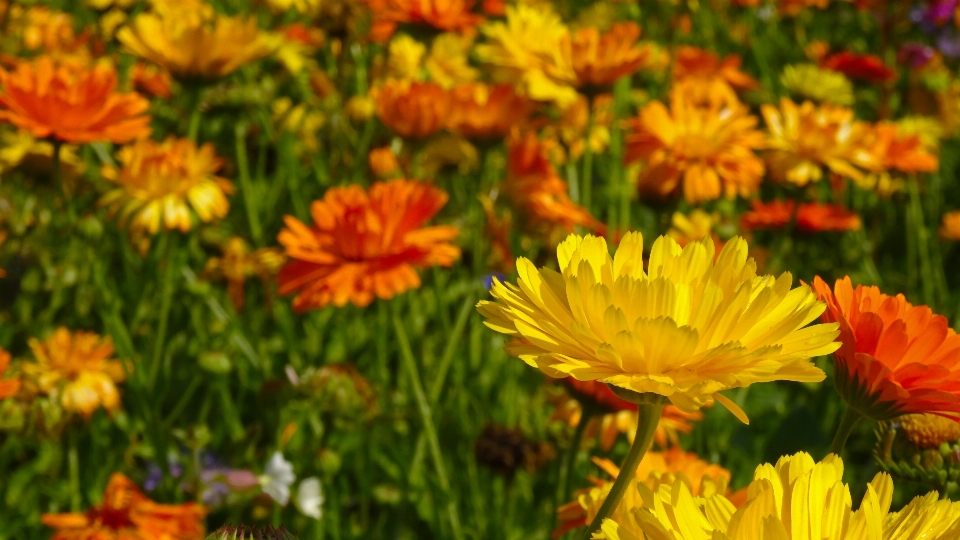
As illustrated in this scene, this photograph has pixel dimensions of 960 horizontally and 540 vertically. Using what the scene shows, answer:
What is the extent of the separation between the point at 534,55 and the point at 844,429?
1.29 meters

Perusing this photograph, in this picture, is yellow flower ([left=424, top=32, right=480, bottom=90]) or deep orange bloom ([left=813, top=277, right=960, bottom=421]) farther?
yellow flower ([left=424, top=32, right=480, bottom=90])

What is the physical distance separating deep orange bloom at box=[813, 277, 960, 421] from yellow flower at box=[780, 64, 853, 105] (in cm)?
205

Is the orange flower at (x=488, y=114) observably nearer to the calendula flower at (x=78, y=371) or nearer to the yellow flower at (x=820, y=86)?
the calendula flower at (x=78, y=371)

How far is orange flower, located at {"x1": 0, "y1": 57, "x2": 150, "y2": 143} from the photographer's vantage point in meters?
1.34

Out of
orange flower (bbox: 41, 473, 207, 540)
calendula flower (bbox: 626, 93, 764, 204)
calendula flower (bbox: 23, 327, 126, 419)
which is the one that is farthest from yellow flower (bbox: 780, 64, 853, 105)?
orange flower (bbox: 41, 473, 207, 540)

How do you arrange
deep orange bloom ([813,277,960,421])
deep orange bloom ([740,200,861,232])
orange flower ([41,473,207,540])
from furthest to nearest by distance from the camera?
deep orange bloom ([740,200,861,232]), orange flower ([41,473,207,540]), deep orange bloom ([813,277,960,421])

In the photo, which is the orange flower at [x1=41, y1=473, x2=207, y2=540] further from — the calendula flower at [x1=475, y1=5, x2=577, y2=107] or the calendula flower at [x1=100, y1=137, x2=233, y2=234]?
the calendula flower at [x1=475, y1=5, x2=577, y2=107]

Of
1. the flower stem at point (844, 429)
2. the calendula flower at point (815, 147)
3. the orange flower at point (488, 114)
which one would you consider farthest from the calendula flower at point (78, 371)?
the calendula flower at point (815, 147)

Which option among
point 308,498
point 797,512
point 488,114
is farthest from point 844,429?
point 488,114

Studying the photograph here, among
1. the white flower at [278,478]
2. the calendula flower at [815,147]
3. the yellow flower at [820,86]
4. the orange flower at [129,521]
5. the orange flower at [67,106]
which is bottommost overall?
the white flower at [278,478]

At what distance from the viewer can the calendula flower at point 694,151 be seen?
1.74 metres

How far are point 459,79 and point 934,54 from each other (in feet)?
5.14

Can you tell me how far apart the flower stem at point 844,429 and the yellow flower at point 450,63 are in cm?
188

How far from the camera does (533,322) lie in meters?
0.61
